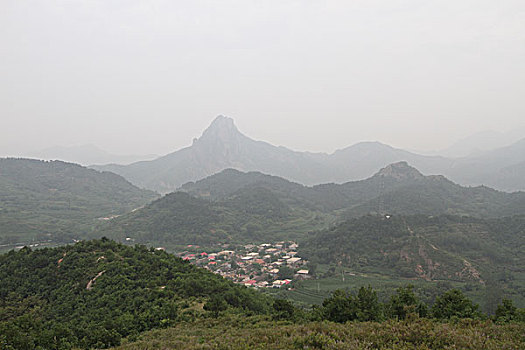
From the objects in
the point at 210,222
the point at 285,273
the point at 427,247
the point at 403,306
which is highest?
the point at 403,306

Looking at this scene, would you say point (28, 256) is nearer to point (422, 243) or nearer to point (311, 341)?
point (311, 341)

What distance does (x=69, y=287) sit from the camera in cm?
2997

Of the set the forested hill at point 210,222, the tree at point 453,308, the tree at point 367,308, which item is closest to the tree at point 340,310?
the tree at point 367,308

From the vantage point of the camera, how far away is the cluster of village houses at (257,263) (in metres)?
73.8

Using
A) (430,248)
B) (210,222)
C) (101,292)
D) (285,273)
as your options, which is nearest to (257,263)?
(285,273)

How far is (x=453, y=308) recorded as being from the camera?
25.2m

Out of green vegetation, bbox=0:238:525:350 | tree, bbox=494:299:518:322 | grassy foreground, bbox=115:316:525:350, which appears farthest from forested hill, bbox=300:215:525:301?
grassy foreground, bbox=115:316:525:350

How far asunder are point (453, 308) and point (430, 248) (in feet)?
199

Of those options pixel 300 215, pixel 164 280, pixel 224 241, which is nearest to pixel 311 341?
pixel 164 280

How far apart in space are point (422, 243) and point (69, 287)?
81.4 m

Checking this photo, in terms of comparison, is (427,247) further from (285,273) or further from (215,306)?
(215,306)

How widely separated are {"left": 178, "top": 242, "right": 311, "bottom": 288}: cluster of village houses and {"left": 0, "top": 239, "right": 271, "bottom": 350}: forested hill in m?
38.0

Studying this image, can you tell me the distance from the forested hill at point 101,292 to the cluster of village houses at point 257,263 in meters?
38.0

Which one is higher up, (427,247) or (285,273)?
(427,247)
